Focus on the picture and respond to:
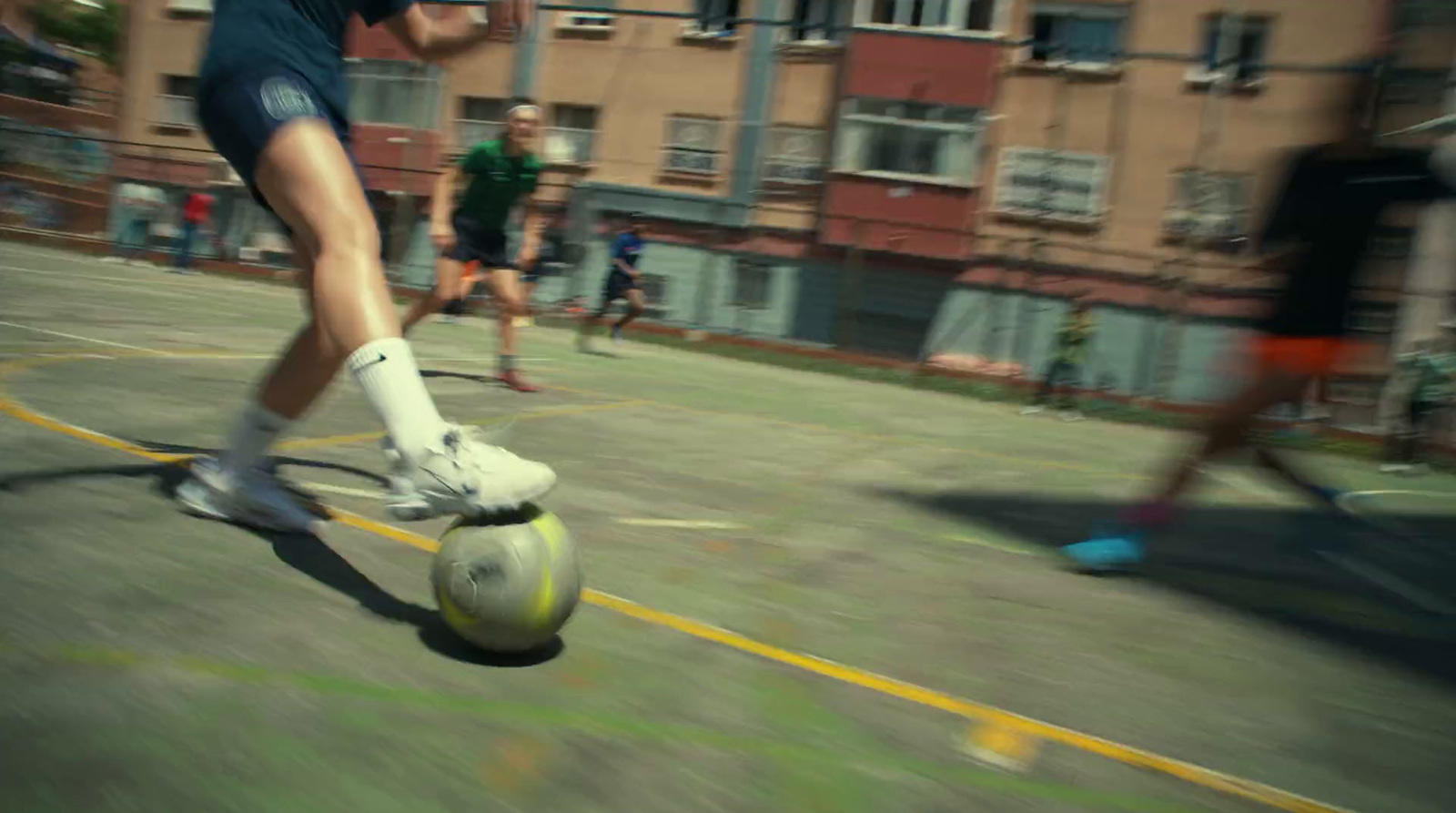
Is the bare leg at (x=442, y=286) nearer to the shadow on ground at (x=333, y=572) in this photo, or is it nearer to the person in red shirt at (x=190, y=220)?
the shadow on ground at (x=333, y=572)

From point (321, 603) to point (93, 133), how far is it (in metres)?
35.1

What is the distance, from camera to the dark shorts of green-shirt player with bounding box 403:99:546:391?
8.20 metres

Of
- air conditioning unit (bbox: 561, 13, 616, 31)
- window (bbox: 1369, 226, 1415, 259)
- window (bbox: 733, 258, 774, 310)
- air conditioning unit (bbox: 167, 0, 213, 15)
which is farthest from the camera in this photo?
air conditioning unit (bbox: 167, 0, 213, 15)

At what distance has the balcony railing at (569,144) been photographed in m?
31.5

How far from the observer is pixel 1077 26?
28.0 meters

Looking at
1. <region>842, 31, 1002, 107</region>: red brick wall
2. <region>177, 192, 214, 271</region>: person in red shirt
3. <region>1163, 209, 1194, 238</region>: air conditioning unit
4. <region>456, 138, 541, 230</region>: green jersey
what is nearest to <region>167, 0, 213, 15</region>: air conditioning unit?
<region>177, 192, 214, 271</region>: person in red shirt

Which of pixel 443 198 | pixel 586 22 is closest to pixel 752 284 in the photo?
pixel 586 22

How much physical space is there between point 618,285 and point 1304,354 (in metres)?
15.2

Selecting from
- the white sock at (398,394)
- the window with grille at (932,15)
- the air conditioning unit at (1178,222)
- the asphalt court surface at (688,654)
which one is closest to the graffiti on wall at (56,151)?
the window with grille at (932,15)

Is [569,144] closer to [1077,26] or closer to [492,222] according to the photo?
[1077,26]

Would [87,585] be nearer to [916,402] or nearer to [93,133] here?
[916,402]

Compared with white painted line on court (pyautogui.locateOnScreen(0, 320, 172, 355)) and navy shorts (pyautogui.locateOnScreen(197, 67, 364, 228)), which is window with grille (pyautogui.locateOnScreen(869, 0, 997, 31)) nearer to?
white painted line on court (pyautogui.locateOnScreen(0, 320, 172, 355))

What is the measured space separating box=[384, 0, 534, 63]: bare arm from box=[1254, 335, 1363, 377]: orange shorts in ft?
9.91

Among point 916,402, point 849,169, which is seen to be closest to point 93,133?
point 849,169
